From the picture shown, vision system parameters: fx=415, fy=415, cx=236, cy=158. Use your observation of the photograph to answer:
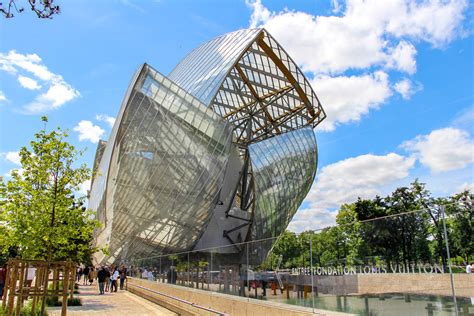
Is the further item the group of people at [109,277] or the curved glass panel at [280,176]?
the curved glass panel at [280,176]

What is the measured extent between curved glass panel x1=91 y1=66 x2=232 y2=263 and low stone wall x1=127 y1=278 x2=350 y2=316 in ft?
28.7

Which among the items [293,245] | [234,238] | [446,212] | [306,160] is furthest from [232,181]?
[446,212]

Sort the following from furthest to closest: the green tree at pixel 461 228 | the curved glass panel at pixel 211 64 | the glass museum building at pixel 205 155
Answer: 1. the curved glass panel at pixel 211 64
2. the glass museum building at pixel 205 155
3. the green tree at pixel 461 228

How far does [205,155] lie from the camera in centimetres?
3250

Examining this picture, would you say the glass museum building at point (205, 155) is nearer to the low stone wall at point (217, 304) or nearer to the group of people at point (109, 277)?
the group of people at point (109, 277)

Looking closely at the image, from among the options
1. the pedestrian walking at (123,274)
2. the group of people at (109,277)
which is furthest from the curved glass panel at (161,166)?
the group of people at (109,277)

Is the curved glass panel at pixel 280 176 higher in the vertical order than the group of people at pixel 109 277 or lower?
higher

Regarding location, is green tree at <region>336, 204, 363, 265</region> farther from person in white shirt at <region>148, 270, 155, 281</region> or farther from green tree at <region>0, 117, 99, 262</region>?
person in white shirt at <region>148, 270, 155, 281</region>

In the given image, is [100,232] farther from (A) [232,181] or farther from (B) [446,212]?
(B) [446,212]

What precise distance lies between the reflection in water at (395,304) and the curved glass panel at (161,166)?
78.2ft

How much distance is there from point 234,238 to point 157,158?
1604 centimetres

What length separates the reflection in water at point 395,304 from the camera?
5355 millimetres

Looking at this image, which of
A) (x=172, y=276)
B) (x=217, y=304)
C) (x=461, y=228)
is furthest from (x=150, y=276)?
(x=461, y=228)

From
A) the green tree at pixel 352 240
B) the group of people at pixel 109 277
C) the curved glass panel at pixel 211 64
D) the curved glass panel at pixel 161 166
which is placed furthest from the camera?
the curved glass panel at pixel 211 64
